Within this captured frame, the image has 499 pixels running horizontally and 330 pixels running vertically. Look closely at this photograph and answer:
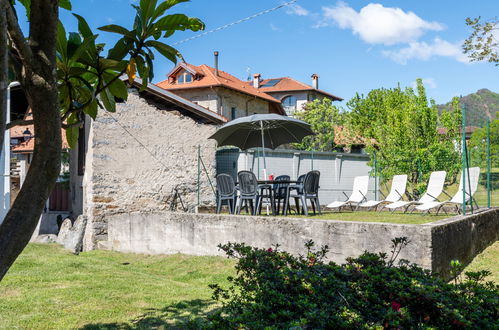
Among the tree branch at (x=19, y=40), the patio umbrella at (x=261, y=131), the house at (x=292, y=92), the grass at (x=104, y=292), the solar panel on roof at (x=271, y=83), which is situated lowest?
the grass at (x=104, y=292)

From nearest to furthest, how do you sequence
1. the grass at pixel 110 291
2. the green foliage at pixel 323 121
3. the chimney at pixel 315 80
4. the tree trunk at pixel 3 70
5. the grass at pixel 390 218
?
the tree trunk at pixel 3 70
the grass at pixel 110 291
the grass at pixel 390 218
the green foliage at pixel 323 121
the chimney at pixel 315 80

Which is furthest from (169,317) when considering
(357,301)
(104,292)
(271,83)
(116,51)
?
(271,83)

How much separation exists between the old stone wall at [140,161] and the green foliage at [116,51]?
878cm

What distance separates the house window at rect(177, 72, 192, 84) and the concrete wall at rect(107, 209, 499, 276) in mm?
28824

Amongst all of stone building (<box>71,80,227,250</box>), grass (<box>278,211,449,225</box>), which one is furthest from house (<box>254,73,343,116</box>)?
grass (<box>278,211,449,225</box>)

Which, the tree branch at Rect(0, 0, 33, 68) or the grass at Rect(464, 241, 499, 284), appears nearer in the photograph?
the tree branch at Rect(0, 0, 33, 68)

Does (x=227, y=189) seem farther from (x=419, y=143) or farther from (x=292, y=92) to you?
(x=292, y=92)

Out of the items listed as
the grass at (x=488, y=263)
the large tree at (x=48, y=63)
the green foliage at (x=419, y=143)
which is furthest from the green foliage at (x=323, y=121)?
the large tree at (x=48, y=63)

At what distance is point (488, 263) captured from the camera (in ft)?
23.1

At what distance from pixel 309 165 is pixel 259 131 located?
5.05 m

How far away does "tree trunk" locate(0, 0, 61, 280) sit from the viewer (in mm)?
1848

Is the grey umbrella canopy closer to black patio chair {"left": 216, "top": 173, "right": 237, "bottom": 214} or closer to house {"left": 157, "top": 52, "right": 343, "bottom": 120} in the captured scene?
black patio chair {"left": 216, "top": 173, "right": 237, "bottom": 214}

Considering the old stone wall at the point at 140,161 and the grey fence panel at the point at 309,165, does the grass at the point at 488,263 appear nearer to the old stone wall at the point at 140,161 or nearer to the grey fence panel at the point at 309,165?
the grey fence panel at the point at 309,165

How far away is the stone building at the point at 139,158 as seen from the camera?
433 inches
